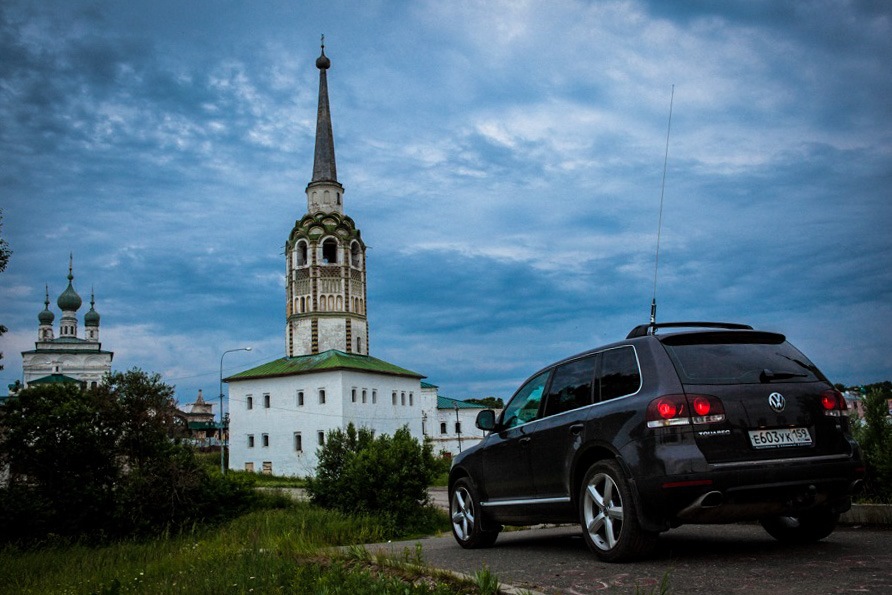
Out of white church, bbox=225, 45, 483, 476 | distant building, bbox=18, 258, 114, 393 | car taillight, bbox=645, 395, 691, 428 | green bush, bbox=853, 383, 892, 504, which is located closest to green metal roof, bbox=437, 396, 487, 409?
white church, bbox=225, 45, 483, 476

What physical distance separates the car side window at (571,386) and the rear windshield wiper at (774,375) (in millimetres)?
1449

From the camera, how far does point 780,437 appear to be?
6082 millimetres

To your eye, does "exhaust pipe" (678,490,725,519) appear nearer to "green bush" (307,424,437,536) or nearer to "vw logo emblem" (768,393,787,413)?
"vw logo emblem" (768,393,787,413)

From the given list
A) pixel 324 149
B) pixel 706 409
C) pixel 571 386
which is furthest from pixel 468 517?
pixel 324 149

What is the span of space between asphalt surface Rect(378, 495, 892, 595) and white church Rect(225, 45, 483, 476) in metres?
59.7

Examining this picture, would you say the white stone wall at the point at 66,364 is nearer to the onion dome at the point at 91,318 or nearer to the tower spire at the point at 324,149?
the onion dome at the point at 91,318

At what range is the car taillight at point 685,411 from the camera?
234 inches

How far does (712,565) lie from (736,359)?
163 centimetres

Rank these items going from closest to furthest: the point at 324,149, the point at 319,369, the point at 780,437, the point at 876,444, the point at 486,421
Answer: the point at 780,437
the point at 486,421
the point at 876,444
the point at 319,369
the point at 324,149

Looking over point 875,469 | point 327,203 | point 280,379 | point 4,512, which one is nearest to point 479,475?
point 875,469

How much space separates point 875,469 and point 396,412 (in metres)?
65.8

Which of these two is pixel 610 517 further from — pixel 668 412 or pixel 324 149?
pixel 324 149

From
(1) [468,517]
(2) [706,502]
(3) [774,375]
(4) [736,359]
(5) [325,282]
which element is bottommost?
(1) [468,517]

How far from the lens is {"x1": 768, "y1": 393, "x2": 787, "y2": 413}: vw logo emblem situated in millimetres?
6117
